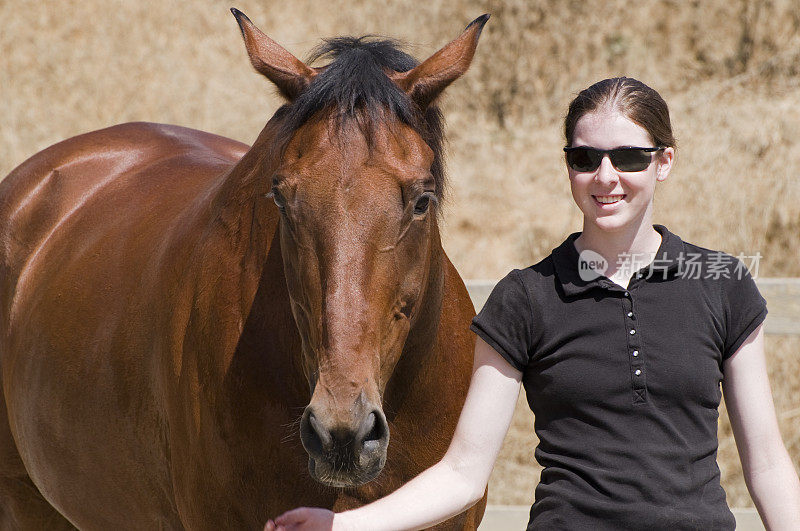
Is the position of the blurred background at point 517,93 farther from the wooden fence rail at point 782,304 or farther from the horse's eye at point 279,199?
the horse's eye at point 279,199

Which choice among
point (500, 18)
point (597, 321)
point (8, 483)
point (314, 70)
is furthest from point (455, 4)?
point (597, 321)

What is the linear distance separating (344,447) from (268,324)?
75cm

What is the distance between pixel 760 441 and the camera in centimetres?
184

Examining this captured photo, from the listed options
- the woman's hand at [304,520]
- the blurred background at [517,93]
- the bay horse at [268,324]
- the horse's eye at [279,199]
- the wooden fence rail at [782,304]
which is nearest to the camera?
the woman's hand at [304,520]

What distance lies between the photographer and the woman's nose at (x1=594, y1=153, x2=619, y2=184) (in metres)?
1.90

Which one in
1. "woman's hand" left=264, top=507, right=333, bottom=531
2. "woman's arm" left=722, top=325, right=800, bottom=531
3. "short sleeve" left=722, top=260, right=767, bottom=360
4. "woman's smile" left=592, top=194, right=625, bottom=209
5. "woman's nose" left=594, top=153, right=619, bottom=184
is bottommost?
"woman's hand" left=264, top=507, right=333, bottom=531

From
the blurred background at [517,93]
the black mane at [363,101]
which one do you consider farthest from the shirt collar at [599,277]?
the blurred background at [517,93]

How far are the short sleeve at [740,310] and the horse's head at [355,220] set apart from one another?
704mm

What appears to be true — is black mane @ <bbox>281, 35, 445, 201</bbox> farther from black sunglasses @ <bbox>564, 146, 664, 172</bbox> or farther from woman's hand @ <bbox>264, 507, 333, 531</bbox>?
woman's hand @ <bbox>264, 507, 333, 531</bbox>

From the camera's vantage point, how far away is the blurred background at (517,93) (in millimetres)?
7434

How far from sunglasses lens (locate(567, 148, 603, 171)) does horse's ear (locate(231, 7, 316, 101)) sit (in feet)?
2.62

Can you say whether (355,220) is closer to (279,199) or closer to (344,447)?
(279,199)

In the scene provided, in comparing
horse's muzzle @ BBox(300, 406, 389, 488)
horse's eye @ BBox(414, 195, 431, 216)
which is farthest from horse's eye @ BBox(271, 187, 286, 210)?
horse's muzzle @ BBox(300, 406, 389, 488)

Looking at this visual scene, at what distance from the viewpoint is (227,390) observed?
260 cm
